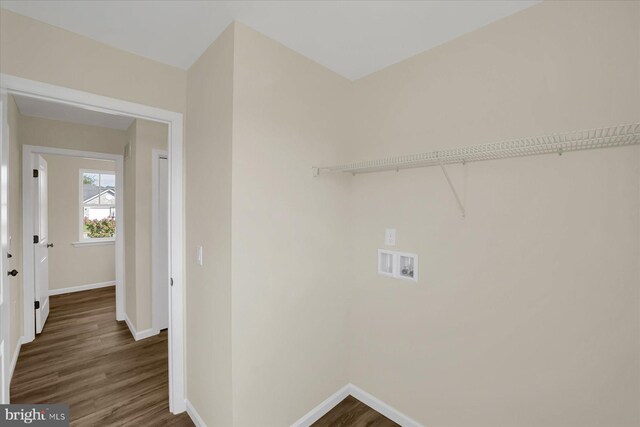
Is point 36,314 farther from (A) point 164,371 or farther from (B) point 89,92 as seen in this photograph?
(B) point 89,92

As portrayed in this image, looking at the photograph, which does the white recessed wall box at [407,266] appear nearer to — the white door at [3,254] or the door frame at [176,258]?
the door frame at [176,258]

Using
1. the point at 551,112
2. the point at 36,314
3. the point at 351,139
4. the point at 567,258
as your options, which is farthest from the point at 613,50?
the point at 36,314

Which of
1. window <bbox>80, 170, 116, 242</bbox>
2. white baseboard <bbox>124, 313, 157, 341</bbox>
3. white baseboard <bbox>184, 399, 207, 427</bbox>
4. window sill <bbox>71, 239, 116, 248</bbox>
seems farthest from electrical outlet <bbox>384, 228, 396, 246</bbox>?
window sill <bbox>71, 239, 116, 248</bbox>

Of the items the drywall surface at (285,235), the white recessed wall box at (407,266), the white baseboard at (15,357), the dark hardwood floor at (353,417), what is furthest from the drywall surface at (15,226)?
the white recessed wall box at (407,266)

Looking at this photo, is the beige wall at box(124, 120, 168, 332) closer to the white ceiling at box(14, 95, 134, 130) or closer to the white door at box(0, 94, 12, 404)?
the white ceiling at box(14, 95, 134, 130)

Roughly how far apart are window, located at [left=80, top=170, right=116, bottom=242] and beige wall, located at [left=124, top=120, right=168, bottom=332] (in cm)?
229

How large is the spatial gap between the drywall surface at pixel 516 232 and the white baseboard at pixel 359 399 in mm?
66

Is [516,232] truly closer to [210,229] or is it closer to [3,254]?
[210,229]

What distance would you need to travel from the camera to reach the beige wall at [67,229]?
15.3 ft

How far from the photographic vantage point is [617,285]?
1199mm

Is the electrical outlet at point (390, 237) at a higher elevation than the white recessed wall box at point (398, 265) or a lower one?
higher

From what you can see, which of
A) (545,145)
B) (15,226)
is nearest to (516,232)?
(545,145)

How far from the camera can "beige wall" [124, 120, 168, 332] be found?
Result: 3.16 m

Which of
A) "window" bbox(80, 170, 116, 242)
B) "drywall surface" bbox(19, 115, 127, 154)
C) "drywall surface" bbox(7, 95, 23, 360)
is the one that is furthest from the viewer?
"window" bbox(80, 170, 116, 242)
